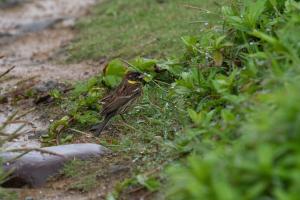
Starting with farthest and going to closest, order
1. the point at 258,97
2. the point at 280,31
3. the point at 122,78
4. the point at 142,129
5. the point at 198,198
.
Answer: the point at 122,78, the point at 142,129, the point at 280,31, the point at 258,97, the point at 198,198

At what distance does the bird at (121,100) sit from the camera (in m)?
5.95

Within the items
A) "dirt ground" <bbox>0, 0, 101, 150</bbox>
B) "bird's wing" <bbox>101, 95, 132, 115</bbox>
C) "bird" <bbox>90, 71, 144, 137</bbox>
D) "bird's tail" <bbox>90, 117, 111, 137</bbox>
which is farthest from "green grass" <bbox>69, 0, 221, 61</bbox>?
"bird's tail" <bbox>90, 117, 111, 137</bbox>

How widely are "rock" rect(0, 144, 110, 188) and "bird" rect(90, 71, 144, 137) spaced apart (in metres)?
0.47

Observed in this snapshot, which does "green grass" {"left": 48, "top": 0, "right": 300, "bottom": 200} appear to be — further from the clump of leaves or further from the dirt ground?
the dirt ground

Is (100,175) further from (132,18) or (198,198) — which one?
(132,18)

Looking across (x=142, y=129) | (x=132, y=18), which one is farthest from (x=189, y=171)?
(x=132, y=18)

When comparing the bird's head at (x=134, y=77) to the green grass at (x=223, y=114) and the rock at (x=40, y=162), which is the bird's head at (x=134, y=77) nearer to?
the green grass at (x=223, y=114)

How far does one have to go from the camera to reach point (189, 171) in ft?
12.1

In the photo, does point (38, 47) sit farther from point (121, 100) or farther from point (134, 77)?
point (121, 100)

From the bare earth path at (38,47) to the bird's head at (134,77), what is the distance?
82 cm

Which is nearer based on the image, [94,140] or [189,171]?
[189,171]

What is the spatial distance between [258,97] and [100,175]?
1.50 meters

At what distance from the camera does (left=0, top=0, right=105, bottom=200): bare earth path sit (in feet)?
21.6

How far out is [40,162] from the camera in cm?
532
